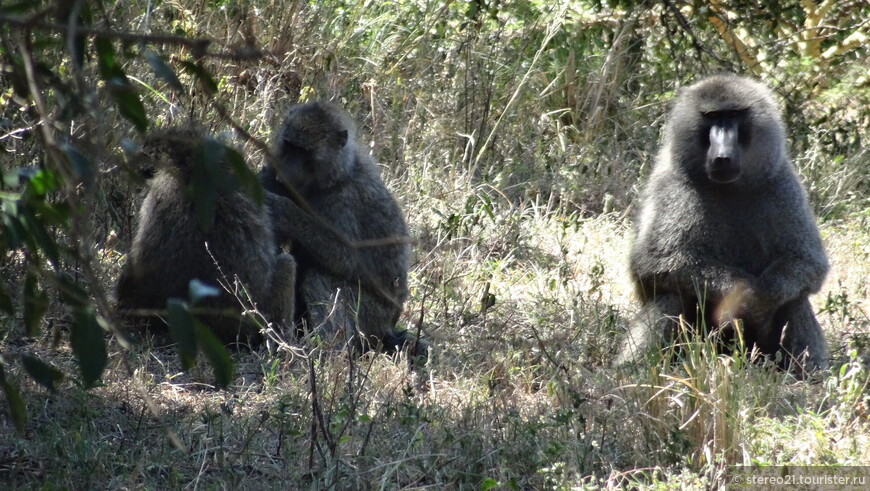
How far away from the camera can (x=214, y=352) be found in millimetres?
1528

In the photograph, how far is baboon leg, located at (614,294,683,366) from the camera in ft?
14.3

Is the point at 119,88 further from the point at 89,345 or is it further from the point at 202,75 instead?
the point at 89,345

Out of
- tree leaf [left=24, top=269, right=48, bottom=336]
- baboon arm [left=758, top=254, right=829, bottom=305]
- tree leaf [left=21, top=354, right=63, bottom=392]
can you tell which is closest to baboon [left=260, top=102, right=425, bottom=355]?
baboon arm [left=758, top=254, right=829, bottom=305]

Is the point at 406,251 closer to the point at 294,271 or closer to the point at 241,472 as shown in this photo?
the point at 294,271

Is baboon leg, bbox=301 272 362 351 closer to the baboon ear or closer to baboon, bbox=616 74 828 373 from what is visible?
the baboon ear

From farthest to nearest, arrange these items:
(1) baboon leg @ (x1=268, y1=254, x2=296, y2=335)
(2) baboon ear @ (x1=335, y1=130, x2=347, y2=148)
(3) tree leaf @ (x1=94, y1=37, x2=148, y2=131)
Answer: (2) baboon ear @ (x1=335, y1=130, x2=347, y2=148), (1) baboon leg @ (x1=268, y1=254, x2=296, y2=335), (3) tree leaf @ (x1=94, y1=37, x2=148, y2=131)

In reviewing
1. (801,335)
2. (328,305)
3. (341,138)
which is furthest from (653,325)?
(341,138)

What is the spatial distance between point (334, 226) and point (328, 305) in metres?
0.39

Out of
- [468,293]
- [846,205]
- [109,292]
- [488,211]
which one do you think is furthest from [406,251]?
[846,205]

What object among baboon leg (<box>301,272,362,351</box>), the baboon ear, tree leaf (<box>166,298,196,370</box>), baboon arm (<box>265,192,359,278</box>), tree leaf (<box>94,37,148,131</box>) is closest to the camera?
tree leaf (<box>166,298,196,370</box>)

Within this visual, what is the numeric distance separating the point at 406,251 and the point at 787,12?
2085 mm

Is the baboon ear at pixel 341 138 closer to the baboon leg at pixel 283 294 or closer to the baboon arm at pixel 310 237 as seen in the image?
the baboon arm at pixel 310 237

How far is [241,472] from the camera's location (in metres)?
3.06

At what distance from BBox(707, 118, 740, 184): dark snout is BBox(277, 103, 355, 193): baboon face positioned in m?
1.75
